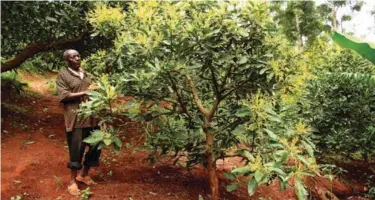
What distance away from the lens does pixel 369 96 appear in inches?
280

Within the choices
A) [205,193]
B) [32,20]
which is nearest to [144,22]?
[205,193]

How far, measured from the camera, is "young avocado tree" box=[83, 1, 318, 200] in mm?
3785

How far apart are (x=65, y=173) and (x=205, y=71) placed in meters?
2.30

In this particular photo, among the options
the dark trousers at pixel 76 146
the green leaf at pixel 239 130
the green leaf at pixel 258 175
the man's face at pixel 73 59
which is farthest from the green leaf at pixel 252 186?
the man's face at pixel 73 59

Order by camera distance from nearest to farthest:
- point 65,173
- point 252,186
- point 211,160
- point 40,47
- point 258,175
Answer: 1. point 258,175
2. point 252,186
3. point 211,160
4. point 65,173
5. point 40,47

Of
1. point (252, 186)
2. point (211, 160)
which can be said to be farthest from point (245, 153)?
point (211, 160)

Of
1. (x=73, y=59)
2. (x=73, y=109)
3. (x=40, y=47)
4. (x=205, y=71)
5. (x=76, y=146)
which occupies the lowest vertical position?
(x=76, y=146)

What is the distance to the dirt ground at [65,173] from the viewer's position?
4.73m

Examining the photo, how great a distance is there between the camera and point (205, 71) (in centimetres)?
423

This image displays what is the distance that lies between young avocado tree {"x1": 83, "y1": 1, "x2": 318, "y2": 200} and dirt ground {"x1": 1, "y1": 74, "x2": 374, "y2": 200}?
63 cm

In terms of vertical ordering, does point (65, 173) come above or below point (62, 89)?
below

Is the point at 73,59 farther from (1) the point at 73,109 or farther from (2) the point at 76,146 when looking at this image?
(2) the point at 76,146

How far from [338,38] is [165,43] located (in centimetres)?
156

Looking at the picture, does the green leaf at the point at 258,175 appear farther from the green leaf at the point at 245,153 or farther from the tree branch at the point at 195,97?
the tree branch at the point at 195,97
